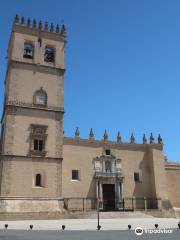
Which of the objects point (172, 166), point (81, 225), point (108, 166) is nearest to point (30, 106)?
point (108, 166)

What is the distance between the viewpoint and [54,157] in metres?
27.0

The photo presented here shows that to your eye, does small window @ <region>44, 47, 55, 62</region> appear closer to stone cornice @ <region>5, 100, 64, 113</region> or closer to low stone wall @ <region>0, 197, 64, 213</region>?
stone cornice @ <region>5, 100, 64, 113</region>

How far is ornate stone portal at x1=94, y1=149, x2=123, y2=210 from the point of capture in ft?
96.5

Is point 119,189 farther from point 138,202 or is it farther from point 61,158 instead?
point 61,158

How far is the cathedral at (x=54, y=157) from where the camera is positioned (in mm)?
25562

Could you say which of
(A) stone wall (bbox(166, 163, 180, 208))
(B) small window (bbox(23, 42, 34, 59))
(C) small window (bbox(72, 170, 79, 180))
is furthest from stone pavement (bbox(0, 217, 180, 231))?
(B) small window (bbox(23, 42, 34, 59))

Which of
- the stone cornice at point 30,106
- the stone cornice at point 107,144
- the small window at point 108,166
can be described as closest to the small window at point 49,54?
A: the stone cornice at point 30,106

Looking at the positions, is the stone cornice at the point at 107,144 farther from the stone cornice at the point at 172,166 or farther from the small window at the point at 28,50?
the small window at the point at 28,50

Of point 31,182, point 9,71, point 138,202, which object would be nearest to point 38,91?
point 9,71

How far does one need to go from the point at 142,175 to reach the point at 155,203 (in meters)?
2.95

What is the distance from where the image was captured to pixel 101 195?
A: 29.3 m

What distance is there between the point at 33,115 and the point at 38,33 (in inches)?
326

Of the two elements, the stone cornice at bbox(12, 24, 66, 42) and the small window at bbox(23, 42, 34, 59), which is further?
the stone cornice at bbox(12, 24, 66, 42)

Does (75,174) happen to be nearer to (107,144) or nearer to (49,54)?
(107,144)
